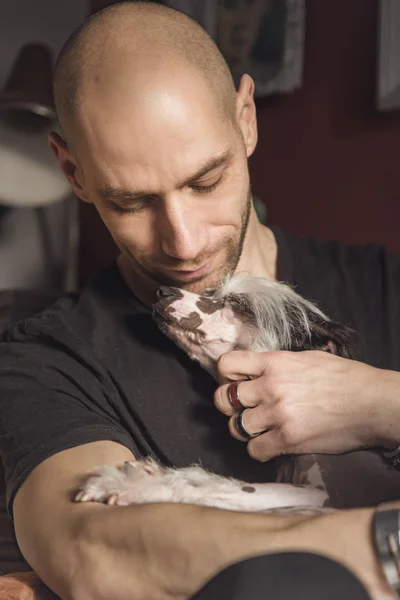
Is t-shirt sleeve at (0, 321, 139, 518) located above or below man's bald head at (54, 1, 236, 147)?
below

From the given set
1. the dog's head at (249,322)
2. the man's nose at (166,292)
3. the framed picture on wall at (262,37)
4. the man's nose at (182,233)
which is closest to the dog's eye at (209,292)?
the dog's head at (249,322)

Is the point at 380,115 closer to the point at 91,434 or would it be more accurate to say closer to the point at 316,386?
the point at 316,386

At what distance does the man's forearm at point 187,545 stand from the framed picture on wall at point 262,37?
2685 millimetres

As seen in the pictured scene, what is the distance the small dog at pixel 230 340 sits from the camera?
1524 mm

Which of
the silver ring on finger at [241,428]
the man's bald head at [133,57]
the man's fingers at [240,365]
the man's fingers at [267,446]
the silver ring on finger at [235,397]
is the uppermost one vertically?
the man's bald head at [133,57]

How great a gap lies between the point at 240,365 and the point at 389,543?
0.60 m

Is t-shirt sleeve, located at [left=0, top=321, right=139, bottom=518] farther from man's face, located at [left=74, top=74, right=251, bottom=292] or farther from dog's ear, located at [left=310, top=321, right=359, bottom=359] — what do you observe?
dog's ear, located at [left=310, top=321, right=359, bottom=359]

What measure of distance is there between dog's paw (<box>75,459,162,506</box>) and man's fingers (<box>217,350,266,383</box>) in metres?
0.24

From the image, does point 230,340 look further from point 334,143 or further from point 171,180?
point 334,143

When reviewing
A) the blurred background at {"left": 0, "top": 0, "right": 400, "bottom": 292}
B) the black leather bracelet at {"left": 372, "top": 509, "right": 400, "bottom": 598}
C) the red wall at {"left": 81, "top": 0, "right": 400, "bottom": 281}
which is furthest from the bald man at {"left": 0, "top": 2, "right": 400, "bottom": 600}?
the red wall at {"left": 81, "top": 0, "right": 400, "bottom": 281}

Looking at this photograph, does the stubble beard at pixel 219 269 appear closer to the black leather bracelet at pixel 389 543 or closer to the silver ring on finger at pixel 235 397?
the silver ring on finger at pixel 235 397

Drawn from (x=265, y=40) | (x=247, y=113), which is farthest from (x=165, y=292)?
(x=265, y=40)

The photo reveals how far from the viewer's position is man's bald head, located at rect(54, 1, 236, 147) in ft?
5.28

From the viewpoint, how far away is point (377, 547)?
1103mm
